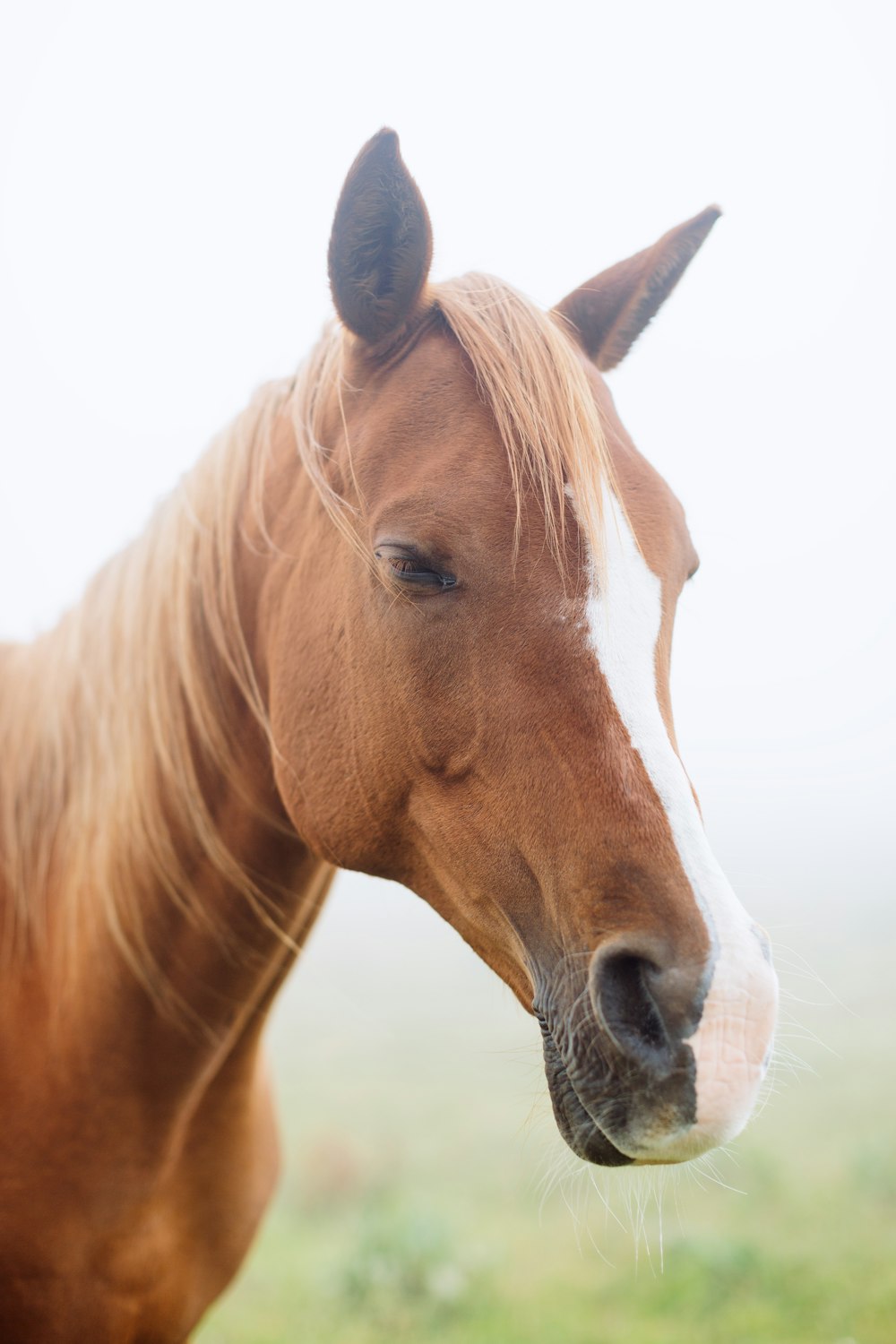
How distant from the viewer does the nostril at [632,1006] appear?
117 cm

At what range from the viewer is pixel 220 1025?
196 cm

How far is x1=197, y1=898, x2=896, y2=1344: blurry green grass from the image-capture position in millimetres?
3939

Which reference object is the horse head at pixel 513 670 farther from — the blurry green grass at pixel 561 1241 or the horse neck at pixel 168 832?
the blurry green grass at pixel 561 1241

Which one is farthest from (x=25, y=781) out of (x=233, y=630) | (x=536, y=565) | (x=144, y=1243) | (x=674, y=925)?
(x=674, y=925)

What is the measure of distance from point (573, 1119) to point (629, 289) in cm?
165

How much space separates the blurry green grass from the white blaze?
152 centimetres

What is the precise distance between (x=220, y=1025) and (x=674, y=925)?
121 centimetres

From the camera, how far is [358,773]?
1.64 metres

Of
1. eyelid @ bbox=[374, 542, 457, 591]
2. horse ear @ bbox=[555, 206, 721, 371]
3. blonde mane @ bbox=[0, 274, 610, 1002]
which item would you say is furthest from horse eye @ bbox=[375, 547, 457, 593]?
horse ear @ bbox=[555, 206, 721, 371]

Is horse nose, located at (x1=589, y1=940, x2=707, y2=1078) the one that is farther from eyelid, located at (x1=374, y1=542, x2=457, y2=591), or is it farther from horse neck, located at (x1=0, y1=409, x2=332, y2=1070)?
horse neck, located at (x1=0, y1=409, x2=332, y2=1070)

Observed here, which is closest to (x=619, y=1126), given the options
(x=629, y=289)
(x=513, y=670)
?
(x=513, y=670)

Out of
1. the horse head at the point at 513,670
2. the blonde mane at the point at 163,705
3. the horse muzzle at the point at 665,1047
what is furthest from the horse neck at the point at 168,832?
the horse muzzle at the point at 665,1047

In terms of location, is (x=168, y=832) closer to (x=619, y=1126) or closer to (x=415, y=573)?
(x=415, y=573)

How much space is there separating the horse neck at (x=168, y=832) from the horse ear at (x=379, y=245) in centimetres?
55
